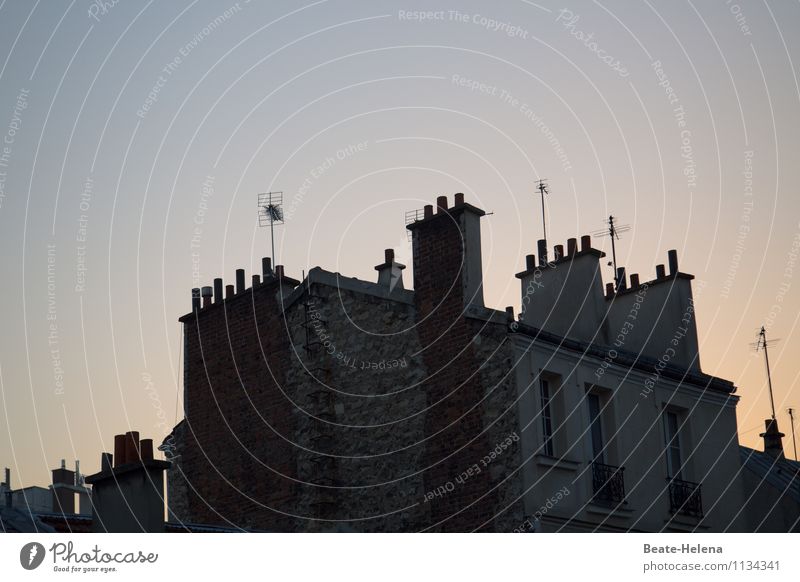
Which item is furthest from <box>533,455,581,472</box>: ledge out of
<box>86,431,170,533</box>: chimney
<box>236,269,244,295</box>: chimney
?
<box>86,431,170,533</box>: chimney

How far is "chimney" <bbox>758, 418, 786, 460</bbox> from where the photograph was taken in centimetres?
3819

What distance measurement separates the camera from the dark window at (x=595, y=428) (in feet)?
88.5

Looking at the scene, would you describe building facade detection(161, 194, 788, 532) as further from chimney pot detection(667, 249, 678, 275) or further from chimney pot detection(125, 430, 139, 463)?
chimney pot detection(125, 430, 139, 463)

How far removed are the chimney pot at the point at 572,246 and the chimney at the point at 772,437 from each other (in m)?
12.3

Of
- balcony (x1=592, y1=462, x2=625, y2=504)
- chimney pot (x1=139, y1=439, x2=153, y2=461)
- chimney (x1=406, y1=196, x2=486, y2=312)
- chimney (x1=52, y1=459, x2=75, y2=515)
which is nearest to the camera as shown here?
chimney pot (x1=139, y1=439, x2=153, y2=461)

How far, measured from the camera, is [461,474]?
82.7ft

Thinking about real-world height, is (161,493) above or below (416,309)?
below

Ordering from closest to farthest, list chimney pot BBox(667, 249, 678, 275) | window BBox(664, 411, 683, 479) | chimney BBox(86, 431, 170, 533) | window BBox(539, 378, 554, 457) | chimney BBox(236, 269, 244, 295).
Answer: chimney BBox(86, 431, 170, 533)
window BBox(539, 378, 554, 457)
window BBox(664, 411, 683, 479)
chimney BBox(236, 269, 244, 295)
chimney pot BBox(667, 249, 678, 275)

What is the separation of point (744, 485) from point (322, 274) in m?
11.8

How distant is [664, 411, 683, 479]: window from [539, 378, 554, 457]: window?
429cm
